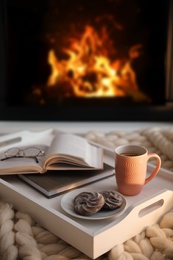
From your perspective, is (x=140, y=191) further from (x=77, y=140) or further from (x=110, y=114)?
(x=110, y=114)

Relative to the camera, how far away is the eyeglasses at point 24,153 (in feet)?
3.34

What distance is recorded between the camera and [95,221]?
31.5 inches

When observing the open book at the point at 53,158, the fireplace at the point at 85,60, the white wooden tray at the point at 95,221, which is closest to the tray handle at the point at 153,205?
the white wooden tray at the point at 95,221

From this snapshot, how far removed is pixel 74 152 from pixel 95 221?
22cm

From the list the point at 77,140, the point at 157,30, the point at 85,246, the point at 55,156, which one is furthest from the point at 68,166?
the point at 157,30

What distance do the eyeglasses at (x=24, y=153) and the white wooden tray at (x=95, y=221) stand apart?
7cm

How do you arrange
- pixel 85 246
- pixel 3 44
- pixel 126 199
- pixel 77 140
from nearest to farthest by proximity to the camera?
pixel 85 246 < pixel 126 199 < pixel 77 140 < pixel 3 44

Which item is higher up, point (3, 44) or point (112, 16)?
point (112, 16)

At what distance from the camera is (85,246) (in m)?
0.75

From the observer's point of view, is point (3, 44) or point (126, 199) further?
point (3, 44)

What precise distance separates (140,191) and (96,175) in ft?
0.37

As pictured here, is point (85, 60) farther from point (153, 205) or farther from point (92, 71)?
point (153, 205)

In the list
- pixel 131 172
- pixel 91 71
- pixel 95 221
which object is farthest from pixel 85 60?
pixel 95 221

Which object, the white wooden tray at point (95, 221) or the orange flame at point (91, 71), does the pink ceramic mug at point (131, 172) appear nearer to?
the white wooden tray at point (95, 221)
